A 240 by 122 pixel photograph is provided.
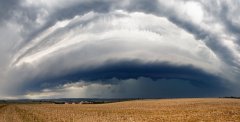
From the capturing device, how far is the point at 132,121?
45188 millimetres

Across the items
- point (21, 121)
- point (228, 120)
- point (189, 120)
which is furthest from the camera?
point (21, 121)

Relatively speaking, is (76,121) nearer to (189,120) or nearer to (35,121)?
(35,121)

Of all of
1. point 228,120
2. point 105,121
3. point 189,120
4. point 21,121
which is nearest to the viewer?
point 228,120

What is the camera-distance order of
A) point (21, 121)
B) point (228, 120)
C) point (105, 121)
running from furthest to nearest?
point (21, 121) → point (105, 121) → point (228, 120)

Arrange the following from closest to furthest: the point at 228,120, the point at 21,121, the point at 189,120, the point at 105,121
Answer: the point at 228,120, the point at 189,120, the point at 105,121, the point at 21,121

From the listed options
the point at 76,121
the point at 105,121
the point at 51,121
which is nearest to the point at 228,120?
the point at 105,121

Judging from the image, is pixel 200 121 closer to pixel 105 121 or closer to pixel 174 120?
pixel 174 120

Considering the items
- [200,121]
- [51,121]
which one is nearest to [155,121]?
[200,121]

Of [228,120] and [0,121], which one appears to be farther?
[0,121]

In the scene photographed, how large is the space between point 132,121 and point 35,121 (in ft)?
44.5

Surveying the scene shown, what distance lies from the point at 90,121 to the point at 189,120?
13.4 metres

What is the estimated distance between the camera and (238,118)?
133 feet

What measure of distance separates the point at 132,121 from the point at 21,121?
15.9 meters

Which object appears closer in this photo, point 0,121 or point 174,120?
point 174,120
